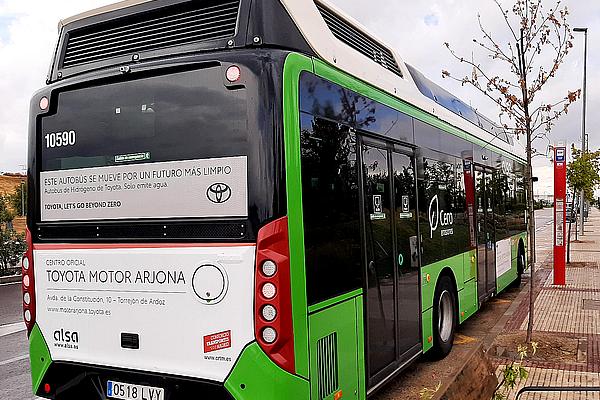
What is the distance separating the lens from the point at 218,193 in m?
4.04

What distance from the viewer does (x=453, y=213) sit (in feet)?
26.8

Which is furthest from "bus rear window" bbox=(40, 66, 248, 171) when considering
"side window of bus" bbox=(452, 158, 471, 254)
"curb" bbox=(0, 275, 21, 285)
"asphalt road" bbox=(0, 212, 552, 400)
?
"curb" bbox=(0, 275, 21, 285)

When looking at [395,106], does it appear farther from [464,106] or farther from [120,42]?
[464,106]

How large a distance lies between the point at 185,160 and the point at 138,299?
41.6 inches

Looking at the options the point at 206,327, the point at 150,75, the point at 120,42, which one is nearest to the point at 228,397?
the point at 206,327

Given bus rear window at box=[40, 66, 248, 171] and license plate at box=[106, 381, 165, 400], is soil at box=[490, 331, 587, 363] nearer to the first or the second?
license plate at box=[106, 381, 165, 400]

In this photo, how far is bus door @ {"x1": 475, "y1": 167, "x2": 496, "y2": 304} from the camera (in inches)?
376

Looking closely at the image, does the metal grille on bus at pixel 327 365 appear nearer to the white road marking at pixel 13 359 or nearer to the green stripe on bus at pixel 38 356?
the green stripe on bus at pixel 38 356

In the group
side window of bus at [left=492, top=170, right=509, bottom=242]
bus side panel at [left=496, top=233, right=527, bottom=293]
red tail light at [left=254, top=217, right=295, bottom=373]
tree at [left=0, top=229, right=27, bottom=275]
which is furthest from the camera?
tree at [left=0, top=229, right=27, bottom=275]

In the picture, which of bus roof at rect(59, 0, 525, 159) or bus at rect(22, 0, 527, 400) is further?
bus roof at rect(59, 0, 525, 159)

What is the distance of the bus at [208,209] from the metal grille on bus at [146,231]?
0.01 m

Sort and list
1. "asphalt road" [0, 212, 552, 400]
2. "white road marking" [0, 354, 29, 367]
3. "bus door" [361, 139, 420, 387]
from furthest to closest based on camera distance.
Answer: "white road marking" [0, 354, 29, 367]
"asphalt road" [0, 212, 552, 400]
"bus door" [361, 139, 420, 387]

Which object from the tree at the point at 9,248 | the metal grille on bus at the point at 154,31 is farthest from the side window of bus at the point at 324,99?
the tree at the point at 9,248

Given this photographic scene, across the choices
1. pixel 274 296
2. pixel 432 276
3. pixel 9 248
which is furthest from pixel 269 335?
pixel 9 248
